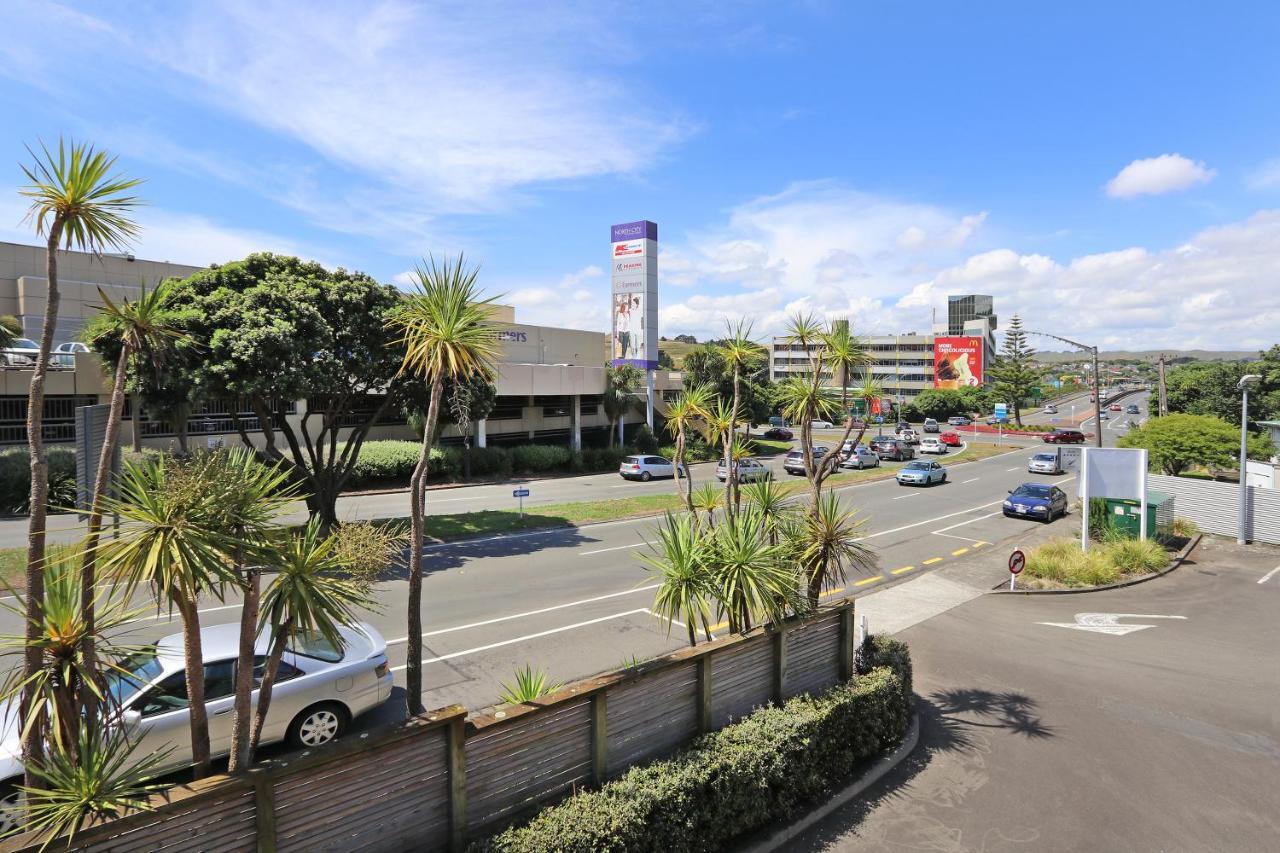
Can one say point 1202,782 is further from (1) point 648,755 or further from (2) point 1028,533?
(2) point 1028,533

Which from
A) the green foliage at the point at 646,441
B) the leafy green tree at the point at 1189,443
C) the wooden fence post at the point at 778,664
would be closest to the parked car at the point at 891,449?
the green foliage at the point at 646,441

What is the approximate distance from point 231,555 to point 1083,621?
15616mm

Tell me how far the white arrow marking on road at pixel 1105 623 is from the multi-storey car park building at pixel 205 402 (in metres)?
15.7

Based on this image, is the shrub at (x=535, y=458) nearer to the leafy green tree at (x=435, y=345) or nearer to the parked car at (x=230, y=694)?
the parked car at (x=230, y=694)

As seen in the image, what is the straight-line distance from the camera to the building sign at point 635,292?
152 feet

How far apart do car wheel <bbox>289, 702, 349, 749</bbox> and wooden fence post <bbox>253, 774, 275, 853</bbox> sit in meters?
3.51

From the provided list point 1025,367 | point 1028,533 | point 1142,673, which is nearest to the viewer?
point 1142,673

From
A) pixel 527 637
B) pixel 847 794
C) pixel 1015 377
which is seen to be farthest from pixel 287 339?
pixel 1015 377

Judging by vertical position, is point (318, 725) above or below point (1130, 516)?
below

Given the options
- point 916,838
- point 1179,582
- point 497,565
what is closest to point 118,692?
point 916,838

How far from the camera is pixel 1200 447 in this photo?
26.2 metres

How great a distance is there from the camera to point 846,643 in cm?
859

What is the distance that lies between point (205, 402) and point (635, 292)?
3109 cm

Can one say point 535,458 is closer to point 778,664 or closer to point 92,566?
point 778,664
